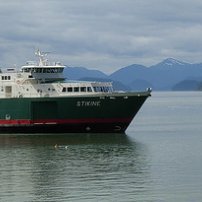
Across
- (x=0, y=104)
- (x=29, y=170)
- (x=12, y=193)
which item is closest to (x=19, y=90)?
(x=0, y=104)

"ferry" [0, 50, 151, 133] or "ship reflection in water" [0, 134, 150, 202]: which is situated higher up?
"ferry" [0, 50, 151, 133]

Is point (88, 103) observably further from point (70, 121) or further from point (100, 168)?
point (100, 168)

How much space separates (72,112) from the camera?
5019cm

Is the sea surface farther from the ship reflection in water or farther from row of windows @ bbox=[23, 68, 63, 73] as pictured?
row of windows @ bbox=[23, 68, 63, 73]

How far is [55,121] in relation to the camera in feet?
165

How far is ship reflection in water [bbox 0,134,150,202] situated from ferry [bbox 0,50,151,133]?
116 centimetres

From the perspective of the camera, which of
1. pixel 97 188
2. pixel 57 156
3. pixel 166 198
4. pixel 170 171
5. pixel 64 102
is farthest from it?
pixel 64 102

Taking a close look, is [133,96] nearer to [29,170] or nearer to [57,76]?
[57,76]

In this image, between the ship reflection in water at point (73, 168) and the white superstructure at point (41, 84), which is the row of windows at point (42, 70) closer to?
the white superstructure at point (41, 84)

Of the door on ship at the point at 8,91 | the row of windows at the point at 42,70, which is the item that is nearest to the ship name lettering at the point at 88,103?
the row of windows at the point at 42,70

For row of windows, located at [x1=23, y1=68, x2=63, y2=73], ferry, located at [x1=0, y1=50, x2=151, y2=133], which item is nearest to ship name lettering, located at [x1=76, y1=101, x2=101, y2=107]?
ferry, located at [x1=0, y1=50, x2=151, y2=133]

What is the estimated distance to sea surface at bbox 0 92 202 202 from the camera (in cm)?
2639

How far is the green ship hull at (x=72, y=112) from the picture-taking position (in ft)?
164

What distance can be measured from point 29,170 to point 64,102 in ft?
56.3
